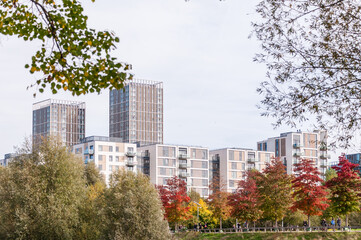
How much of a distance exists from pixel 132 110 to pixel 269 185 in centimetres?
10985

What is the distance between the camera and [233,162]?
136500 millimetres

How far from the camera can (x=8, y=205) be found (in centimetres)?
3984

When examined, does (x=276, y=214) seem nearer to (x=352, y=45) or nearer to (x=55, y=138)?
(x=55, y=138)

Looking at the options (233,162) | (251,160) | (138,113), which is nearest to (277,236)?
(233,162)

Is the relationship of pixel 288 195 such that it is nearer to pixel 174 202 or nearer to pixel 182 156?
pixel 174 202

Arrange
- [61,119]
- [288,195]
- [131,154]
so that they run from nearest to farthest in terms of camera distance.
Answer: [288,195]
[131,154]
[61,119]

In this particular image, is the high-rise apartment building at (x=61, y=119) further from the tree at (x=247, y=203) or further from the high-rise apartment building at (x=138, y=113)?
the tree at (x=247, y=203)

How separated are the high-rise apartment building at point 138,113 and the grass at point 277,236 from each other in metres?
100

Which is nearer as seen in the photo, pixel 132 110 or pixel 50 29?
pixel 50 29

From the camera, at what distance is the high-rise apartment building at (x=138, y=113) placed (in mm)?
168875

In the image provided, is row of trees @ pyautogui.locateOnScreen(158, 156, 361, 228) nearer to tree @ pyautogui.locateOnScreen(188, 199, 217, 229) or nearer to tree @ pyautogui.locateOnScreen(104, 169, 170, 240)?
tree @ pyautogui.locateOnScreen(188, 199, 217, 229)

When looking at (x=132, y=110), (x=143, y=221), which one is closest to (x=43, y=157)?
(x=143, y=221)

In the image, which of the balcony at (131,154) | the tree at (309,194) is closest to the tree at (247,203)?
the tree at (309,194)

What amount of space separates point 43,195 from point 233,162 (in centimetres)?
10073
